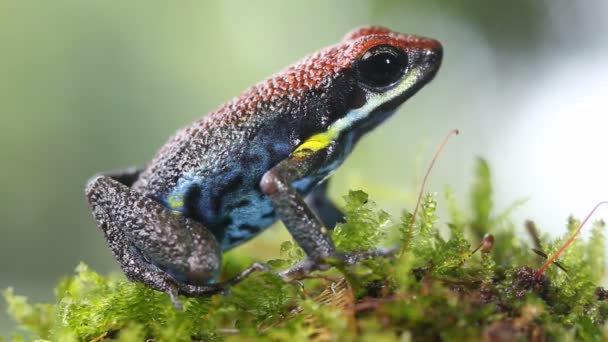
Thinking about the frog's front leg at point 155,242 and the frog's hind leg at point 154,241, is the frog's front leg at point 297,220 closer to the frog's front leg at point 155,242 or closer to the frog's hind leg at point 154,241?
the frog's front leg at point 155,242

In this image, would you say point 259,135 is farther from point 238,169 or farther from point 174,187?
point 174,187

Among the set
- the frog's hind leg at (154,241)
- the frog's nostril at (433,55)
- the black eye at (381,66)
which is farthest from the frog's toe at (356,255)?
the frog's nostril at (433,55)

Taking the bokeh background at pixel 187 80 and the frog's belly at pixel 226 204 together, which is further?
the bokeh background at pixel 187 80

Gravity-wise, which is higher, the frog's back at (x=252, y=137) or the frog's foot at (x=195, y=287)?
the frog's back at (x=252, y=137)

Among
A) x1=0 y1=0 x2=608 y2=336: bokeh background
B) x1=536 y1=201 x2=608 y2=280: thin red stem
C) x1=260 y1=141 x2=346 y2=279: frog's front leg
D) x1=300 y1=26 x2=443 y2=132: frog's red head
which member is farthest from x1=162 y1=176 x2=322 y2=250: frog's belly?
x1=0 y1=0 x2=608 y2=336: bokeh background

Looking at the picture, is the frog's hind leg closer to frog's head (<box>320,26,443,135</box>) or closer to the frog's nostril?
frog's head (<box>320,26,443,135</box>)

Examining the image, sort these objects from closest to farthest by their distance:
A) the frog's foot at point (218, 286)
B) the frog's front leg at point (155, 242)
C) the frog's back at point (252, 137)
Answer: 1. the frog's foot at point (218, 286)
2. the frog's front leg at point (155, 242)
3. the frog's back at point (252, 137)
